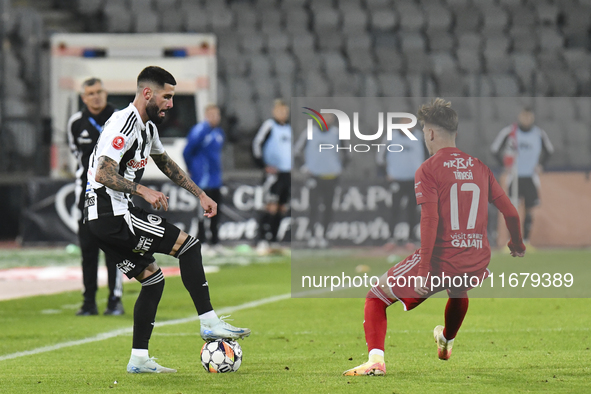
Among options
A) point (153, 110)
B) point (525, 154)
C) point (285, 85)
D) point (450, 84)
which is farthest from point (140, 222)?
point (450, 84)

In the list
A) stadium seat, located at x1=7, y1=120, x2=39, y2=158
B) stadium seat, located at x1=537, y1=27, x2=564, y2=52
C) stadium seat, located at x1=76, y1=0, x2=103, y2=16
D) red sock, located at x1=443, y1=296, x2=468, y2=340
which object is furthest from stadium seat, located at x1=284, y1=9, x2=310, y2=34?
red sock, located at x1=443, y1=296, x2=468, y2=340

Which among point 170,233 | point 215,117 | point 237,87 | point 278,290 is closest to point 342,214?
point 215,117

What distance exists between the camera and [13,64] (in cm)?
1930

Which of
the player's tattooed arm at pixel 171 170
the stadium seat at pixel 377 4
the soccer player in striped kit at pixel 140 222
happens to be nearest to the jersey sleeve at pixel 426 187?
the soccer player in striped kit at pixel 140 222

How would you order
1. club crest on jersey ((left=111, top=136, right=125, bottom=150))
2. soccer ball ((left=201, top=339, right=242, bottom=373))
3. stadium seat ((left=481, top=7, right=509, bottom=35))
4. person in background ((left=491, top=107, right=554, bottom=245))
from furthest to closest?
stadium seat ((left=481, top=7, right=509, bottom=35)) → person in background ((left=491, top=107, right=554, bottom=245)) → soccer ball ((left=201, top=339, right=242, bottom=373)) → club crest on jersey ((left=111, top=136, right=125, bottom=150))

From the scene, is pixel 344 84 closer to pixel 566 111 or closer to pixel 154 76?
pixel 566 111

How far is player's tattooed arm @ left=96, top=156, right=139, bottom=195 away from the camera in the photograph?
5188 millimetres

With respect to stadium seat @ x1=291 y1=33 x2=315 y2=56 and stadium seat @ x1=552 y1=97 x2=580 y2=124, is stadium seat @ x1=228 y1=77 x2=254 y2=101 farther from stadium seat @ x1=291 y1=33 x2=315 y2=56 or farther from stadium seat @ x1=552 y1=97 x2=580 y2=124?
stadium seat @ x1=552 y1=97 x2=580 y2=124

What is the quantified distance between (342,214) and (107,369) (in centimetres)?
895

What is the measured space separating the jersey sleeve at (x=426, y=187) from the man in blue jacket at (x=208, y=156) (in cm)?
878

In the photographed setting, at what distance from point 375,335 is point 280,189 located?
919 centimetres

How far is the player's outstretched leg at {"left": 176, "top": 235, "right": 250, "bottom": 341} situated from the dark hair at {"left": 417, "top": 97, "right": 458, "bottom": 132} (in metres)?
1.56

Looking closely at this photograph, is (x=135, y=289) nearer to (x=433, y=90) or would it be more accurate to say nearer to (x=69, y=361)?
(x=69, y=361)

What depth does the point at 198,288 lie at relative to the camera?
5.49 meters
